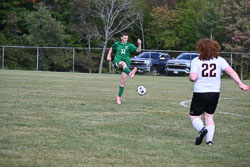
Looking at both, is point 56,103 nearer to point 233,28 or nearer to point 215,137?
point 215,137

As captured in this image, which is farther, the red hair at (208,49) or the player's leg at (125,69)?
the player's leg at (125,69)

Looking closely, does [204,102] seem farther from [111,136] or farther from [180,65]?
[180,65]

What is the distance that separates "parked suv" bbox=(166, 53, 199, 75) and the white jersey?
30377 millimetres

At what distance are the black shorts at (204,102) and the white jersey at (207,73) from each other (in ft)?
0.24

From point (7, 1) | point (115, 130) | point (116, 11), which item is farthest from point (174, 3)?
point (115, 130)

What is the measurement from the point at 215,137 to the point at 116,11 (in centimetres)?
4809

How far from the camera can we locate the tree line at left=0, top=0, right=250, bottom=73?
5072 cm

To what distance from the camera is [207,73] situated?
289 inches

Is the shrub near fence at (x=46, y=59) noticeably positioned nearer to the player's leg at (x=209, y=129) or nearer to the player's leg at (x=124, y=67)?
the player's leg at (x=124, y=67)

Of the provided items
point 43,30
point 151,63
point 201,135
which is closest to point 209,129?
point 201,135

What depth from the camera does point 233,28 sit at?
48.9m

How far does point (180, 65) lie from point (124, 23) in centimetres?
2110

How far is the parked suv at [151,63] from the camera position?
39688mm

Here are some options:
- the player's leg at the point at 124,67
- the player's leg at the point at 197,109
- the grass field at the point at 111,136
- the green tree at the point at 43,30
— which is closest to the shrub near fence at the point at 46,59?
the green tree at the point at 43,30
